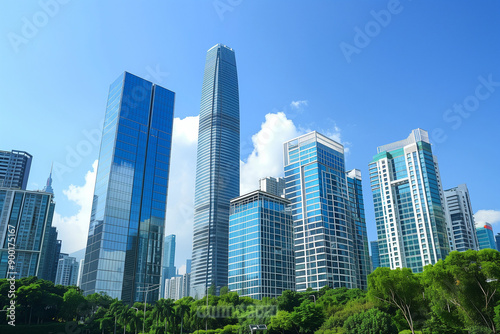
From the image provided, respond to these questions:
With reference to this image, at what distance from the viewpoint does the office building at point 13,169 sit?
192 meters

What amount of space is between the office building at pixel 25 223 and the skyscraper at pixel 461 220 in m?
179

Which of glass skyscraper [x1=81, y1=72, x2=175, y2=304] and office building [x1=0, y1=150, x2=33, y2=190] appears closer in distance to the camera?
glass skyscraper [x1=81, y1=72, x2=175, y2=304]

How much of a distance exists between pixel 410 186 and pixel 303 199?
188 feet

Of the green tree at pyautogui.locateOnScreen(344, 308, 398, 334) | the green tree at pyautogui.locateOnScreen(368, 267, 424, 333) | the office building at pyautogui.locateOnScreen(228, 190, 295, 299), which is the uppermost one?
the office building at pyautogui.locateOnScreen(228, 190, 295, 299)

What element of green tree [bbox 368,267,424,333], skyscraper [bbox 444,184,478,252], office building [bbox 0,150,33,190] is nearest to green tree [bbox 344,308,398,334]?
green tree [bbox 368,267,424,333]

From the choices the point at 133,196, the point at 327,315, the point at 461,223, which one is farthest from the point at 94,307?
the point at 461,223

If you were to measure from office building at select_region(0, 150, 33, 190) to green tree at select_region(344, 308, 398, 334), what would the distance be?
187682 millimetres

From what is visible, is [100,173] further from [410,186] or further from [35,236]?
[410,186]

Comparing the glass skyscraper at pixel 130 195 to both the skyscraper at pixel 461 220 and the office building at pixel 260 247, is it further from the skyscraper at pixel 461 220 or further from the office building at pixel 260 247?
the skyscraper at pixel 461 220

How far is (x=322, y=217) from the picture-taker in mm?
136875

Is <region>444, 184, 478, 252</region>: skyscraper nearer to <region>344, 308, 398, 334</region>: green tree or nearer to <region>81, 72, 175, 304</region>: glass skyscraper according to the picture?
<region>81, 72, 175, 304</region>: glass skyscraper

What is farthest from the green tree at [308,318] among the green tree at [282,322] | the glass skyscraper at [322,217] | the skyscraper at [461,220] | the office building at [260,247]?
the skyscraper at [461,220]

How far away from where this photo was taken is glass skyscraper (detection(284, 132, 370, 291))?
133750mm

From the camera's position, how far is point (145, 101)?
14712cm
